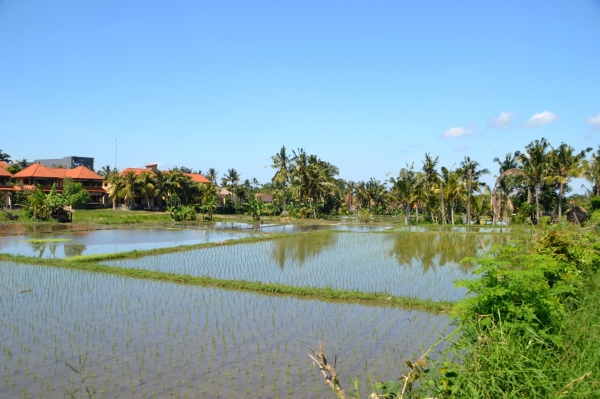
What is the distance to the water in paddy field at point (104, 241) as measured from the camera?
17.4 meters

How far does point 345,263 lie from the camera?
1510 cm

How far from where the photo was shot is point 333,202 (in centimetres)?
4794

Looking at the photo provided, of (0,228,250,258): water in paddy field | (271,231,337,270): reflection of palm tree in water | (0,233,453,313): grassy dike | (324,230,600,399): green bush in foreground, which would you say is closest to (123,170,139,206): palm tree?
(0,228,250,258): water in paddy field

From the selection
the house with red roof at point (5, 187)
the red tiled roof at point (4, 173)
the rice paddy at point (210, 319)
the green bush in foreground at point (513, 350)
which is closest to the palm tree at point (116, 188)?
the house with red roof at point (5, 187)

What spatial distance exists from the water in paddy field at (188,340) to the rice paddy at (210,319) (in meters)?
0.02

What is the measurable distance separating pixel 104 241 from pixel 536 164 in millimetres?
24074

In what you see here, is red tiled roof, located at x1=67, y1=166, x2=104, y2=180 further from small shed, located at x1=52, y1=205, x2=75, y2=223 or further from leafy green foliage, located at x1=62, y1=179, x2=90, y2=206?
small shed, located at x1=52, y1=205, x2=75, y2=223

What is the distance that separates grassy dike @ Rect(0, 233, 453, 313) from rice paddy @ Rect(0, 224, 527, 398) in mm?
35

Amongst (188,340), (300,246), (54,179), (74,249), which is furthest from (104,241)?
(54,179)

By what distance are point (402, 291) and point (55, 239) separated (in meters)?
16.4

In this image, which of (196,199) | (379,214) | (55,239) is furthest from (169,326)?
(379,214)

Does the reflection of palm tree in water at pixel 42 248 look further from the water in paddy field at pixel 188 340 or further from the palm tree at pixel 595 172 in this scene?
the palm tree at pixel 595 172

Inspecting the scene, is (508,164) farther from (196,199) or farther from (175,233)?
(196,199)

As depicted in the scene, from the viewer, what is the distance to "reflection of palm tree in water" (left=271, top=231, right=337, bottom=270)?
53.9 feet
